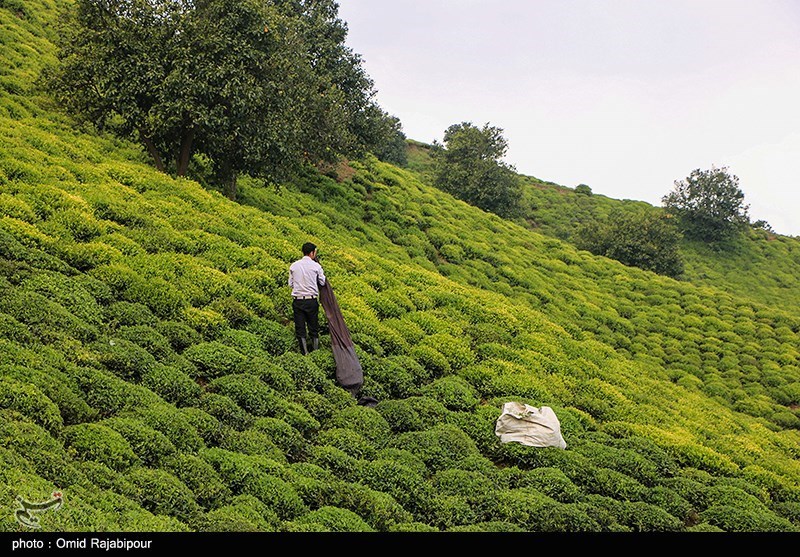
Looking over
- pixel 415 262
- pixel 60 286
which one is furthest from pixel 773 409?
pixel 60 286

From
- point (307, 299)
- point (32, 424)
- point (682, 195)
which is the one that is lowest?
point (32, 424)

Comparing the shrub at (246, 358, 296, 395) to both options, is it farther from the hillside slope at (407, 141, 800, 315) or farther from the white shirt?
the hillside slope at (407, 141, 800, 315)

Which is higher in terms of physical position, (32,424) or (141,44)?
(141,44)

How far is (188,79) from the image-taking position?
25562 millimetres

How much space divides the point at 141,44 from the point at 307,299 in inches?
644

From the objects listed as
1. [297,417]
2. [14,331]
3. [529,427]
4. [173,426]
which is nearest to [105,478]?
[173,426]

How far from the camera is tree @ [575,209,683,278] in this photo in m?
53.2

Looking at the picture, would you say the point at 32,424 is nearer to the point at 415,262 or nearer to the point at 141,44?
the point at 141,44

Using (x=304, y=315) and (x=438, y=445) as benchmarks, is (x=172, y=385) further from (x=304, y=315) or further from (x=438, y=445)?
(x=438, y=445)

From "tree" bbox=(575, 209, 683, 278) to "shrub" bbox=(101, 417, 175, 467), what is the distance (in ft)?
156

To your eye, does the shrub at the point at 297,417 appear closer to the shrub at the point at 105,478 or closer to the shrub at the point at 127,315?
the shrub at the point at 127,315

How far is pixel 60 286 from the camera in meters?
15.0

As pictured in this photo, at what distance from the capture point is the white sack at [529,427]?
A: 15266 millimetres

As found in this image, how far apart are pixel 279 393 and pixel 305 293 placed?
10.4ft
